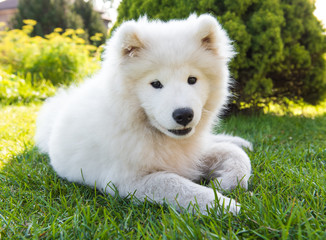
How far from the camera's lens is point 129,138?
7.55 feet

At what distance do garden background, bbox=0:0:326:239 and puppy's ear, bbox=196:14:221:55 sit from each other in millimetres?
1094

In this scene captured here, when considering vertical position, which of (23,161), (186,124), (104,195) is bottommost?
(23,161)

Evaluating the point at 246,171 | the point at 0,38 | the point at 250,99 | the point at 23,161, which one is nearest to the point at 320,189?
the point at 246,171

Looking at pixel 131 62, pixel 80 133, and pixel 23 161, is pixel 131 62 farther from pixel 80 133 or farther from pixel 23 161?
pixel 23 161

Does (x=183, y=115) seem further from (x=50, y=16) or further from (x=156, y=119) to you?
(x=50, y=16)

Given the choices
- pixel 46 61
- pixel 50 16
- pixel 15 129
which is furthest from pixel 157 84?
pixel 50 16

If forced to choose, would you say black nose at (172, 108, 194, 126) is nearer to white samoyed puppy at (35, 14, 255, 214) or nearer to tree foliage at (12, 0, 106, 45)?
white samoyed puppy at (35, 14, 255, 214)

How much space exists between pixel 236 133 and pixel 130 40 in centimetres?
267

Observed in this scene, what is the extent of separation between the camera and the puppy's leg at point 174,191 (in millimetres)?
1879

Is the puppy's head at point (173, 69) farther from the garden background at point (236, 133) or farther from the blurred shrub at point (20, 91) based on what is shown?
the blurred shrub at point (20, 91)

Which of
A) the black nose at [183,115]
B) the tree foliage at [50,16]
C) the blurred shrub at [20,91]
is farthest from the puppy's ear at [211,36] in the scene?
the tree foliage at [50,16]

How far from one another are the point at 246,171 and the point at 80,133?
142 centimetres

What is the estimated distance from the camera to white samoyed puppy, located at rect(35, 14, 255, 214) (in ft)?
6.79

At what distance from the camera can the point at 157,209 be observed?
2018 mm
